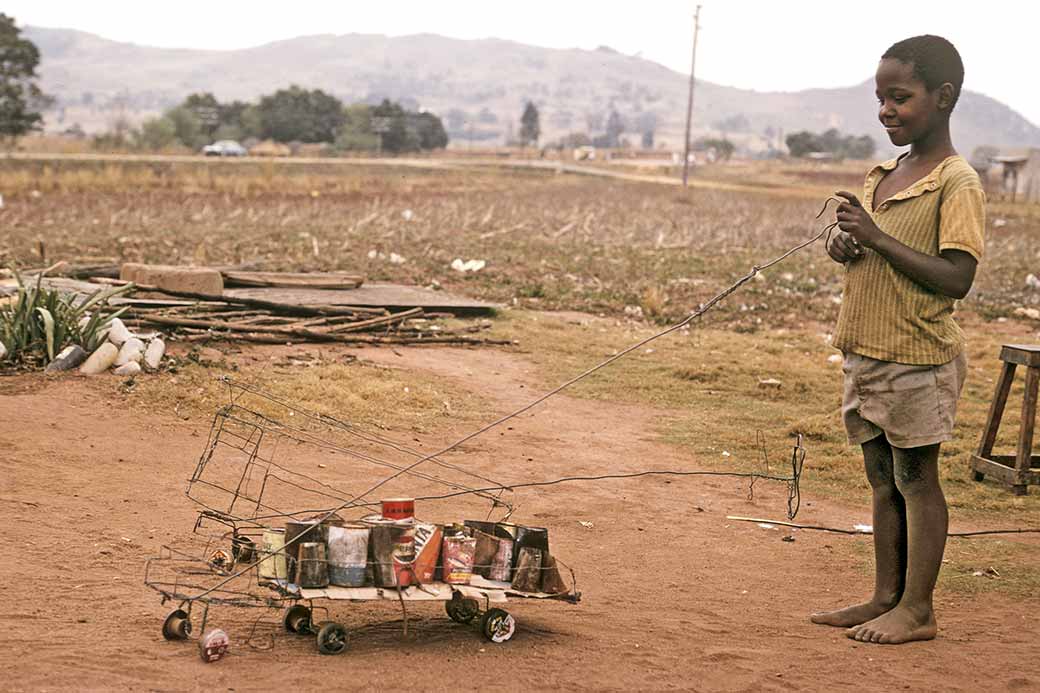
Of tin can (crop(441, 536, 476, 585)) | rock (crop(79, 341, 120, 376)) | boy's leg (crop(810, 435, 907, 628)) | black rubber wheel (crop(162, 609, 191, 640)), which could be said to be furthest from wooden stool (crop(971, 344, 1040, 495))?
rock (crop(79, 341, 120, 376))

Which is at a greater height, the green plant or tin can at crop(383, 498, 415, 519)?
tin can at crop(383, 498, 415, 519)

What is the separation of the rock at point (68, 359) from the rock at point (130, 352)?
0.89 ft

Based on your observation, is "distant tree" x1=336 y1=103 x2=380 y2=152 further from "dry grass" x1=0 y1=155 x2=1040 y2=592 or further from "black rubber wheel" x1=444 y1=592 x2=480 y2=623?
"black rubber wheel" x1=444 y1=592 x2=480 y2=623

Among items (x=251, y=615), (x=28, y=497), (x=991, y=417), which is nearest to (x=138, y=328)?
(x=28, y=497)

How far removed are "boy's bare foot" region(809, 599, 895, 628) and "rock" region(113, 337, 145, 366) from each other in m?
6.13

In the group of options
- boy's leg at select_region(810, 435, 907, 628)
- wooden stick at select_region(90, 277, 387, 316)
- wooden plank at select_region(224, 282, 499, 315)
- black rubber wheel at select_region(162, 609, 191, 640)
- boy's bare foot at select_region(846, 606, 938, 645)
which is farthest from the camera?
wooden plank at select_region(224, 282, 499, 315)

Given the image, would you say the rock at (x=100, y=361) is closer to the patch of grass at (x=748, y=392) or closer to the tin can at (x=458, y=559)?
the patch of grass at (x=748, y=392)

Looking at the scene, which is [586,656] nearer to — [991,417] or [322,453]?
[322,453]

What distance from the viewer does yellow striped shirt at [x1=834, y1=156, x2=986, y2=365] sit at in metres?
4.12

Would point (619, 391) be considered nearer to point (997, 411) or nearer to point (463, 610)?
point (997, 411)

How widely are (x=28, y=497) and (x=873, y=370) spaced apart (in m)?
4.46

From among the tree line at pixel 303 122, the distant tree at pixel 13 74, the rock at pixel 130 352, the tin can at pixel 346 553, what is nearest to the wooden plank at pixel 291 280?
the rock at pixel 130 352

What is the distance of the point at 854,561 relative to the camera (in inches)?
235

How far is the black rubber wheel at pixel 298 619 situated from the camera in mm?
4297
